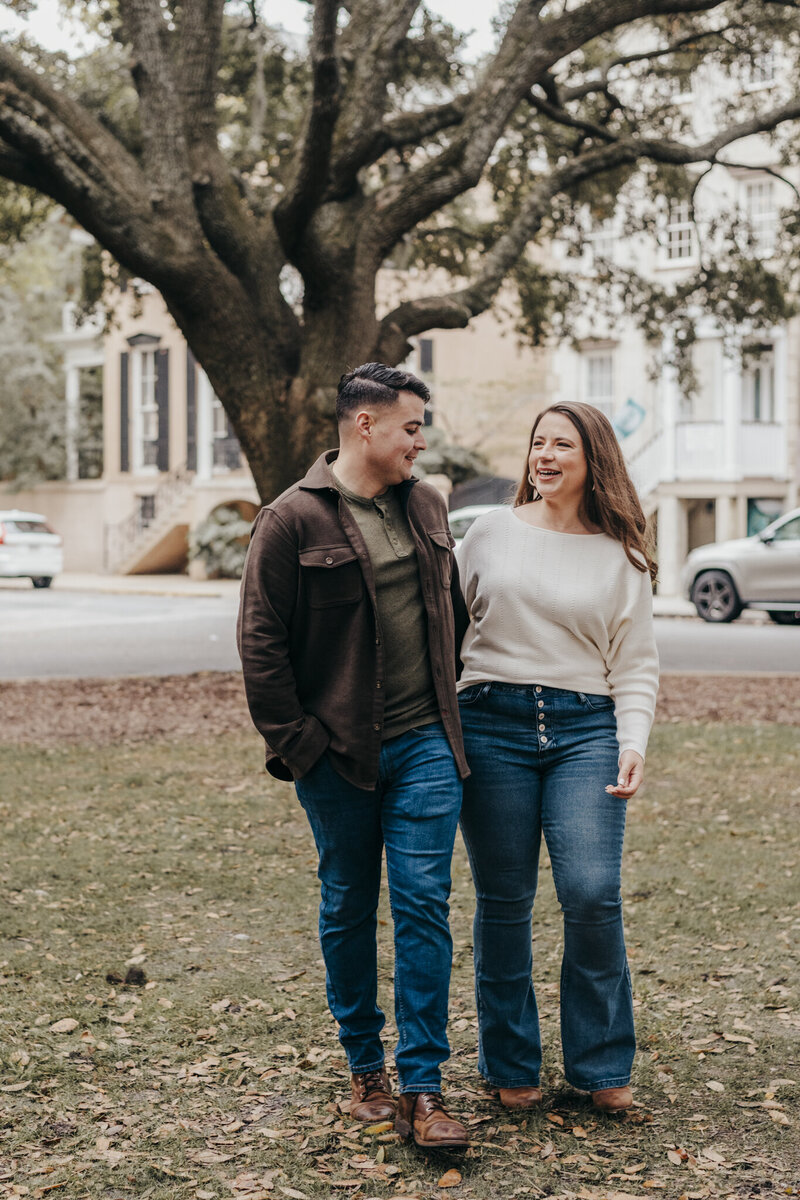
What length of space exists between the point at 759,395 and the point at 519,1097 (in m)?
28.2

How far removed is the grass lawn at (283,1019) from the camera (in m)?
3.59

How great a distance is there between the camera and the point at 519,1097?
3.93 metres

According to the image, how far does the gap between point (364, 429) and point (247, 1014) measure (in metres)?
2.19

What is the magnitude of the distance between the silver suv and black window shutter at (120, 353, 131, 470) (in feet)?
64.1

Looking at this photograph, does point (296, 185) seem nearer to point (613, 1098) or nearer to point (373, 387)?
point (373, 387)

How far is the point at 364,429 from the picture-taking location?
373cm

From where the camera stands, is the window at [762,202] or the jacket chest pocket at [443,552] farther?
the window at [762,202]

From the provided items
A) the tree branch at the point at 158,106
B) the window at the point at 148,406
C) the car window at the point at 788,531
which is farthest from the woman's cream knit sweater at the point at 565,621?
the window at the point at 148,406

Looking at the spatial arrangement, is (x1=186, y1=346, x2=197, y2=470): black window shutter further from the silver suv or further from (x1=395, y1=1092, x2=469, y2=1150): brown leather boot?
(x1=395, y1=1092, x2=469, y2=1150): brown leather boot

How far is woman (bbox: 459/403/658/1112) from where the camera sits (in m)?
3.80

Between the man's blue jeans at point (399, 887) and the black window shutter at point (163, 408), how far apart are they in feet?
108

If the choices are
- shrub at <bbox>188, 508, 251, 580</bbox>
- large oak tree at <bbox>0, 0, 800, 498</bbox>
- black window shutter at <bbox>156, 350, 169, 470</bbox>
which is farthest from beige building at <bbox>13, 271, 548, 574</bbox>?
large oak tree at <bbox>0, 0, 800, 498</bbox>

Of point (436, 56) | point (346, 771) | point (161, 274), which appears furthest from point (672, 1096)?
point (436, 56)

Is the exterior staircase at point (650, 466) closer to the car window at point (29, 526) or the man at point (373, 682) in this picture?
the car window at point (29, 526)
